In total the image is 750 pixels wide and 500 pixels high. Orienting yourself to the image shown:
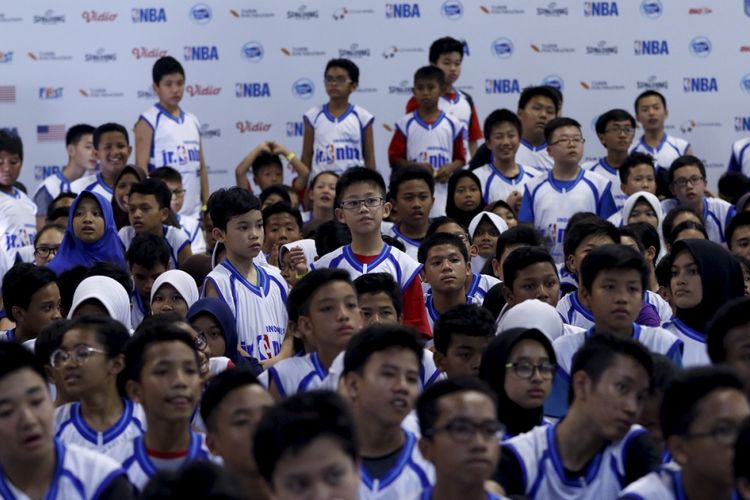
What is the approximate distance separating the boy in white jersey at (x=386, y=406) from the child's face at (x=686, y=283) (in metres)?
1.87

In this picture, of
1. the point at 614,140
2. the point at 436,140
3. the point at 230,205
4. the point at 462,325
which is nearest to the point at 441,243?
the point at 230,205

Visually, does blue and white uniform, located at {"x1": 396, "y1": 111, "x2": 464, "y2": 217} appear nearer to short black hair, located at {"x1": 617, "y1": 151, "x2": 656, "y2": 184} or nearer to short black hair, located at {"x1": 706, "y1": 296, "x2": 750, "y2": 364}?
short black hair, located at {"x1": 617, "y1": 151, "x2": 656, "y2": 184}

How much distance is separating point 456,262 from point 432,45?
4.47 m

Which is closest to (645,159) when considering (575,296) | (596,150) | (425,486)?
(596,150)

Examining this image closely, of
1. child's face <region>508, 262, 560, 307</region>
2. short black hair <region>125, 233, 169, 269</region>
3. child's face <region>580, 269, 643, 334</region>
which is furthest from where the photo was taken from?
short black hair <region>125, 233, 169, 269</region>

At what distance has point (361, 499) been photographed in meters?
4.43

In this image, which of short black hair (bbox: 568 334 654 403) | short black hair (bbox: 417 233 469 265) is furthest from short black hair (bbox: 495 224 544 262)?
short black hair (bbox: 568 334 654 403)

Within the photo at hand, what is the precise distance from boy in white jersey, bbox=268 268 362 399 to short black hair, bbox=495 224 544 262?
1.86m

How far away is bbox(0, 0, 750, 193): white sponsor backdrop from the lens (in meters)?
11.5

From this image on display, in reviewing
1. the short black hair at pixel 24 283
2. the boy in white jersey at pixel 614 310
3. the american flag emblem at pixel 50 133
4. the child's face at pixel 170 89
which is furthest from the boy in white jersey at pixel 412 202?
the american flag emblem at pixel 50 133

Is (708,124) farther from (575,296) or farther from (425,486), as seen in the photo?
(425,486)

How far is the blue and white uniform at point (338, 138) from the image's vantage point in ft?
34.9

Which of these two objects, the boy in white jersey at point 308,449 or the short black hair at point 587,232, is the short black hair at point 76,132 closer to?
the short black hair at point 587,232

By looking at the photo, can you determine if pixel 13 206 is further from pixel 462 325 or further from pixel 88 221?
pixel 462 325
